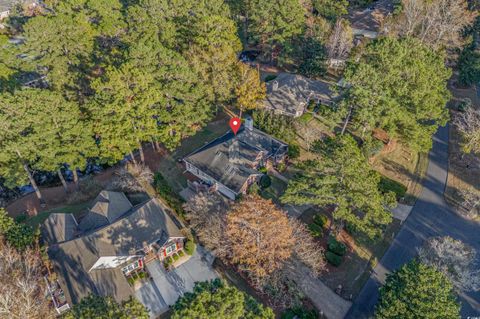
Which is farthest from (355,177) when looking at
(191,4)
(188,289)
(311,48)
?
(191,4)

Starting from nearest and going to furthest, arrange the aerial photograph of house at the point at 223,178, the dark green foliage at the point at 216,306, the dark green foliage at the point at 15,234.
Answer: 1. the dark green foliage at the point at 216,306
2. the aerial photograph of house at the point at 223,178
3. the dark green foliage at the point at 15,234

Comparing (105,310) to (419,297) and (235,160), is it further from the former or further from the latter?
(235,160)

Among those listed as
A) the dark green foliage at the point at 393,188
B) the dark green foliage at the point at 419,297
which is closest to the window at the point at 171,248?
the dark green foliage at the point at 419,297

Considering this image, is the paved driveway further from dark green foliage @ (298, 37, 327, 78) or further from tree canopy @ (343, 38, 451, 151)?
dark green foliage @ (298, 37, 327, 78)

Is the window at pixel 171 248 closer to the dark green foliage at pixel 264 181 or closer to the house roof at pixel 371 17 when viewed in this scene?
the dark green foliage at pixel 264 181

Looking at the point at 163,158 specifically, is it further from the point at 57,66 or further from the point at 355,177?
the point at 355,177

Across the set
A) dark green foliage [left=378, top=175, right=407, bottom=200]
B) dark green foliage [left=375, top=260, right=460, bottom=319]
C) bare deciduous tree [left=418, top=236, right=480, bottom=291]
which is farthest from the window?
dark green foliage [left=378, top=175, right=407, bottom=200]

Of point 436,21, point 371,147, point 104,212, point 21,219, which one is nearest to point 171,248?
point 104,212
